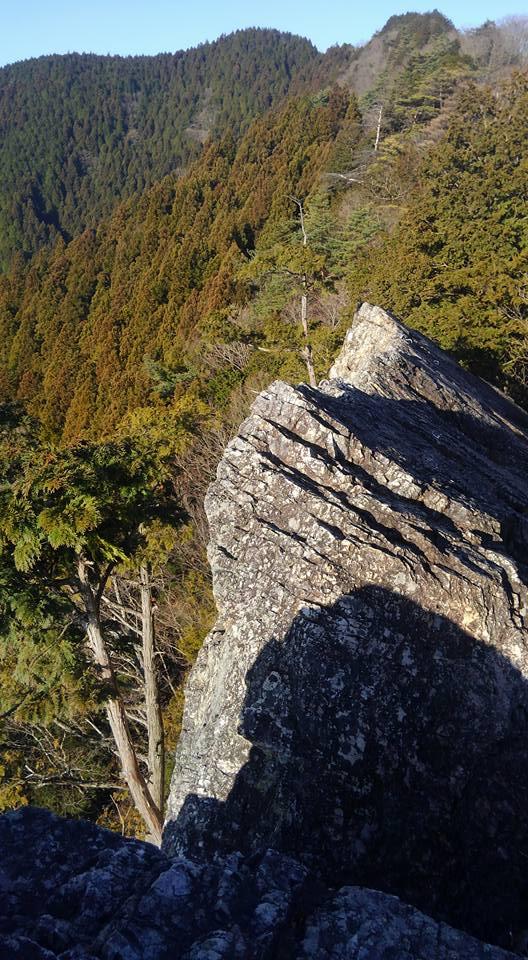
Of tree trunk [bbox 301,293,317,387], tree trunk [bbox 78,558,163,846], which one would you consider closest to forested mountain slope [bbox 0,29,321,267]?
tree trunk [bbox 301,293,317,387]

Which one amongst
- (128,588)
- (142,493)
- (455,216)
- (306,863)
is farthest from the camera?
(455,216)

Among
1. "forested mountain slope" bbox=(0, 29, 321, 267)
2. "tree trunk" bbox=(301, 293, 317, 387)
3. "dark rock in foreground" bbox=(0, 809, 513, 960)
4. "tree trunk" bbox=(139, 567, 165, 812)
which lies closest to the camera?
"dark rock in foreground" bbox=(0, 809, 513, 960)

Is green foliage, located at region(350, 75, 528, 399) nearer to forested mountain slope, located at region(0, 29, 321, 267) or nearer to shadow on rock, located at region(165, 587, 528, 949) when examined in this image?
shadow on rock, located at region(165, 587, 528, 949)

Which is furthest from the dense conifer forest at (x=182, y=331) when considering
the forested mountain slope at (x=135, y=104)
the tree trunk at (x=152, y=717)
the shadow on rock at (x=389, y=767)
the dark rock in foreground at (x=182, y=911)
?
the dark rock in foreground at (x=182, y=911)

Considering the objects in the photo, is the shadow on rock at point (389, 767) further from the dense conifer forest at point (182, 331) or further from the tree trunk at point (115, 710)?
the tree trunk at point (115, 710)

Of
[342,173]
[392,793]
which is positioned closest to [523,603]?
[392,793]

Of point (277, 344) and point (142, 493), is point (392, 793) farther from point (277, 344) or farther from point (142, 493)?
point (277, 344)
